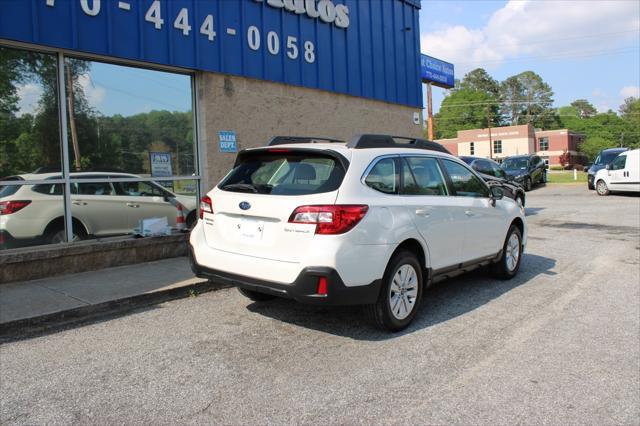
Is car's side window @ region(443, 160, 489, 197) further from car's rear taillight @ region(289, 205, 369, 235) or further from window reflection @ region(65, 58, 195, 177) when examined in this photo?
window reflection @ region(65, 58, 195, 177)

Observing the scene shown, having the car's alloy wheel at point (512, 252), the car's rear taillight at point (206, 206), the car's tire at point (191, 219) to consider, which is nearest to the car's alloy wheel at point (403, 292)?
the car's rear taillight at point (206, 206)

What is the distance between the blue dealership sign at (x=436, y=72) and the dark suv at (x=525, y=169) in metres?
7.29

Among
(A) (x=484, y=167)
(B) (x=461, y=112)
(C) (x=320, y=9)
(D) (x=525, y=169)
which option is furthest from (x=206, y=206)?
(B) (x=461, y=112)

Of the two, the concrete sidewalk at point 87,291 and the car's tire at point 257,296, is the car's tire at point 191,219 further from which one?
the car's tire at point 257,296

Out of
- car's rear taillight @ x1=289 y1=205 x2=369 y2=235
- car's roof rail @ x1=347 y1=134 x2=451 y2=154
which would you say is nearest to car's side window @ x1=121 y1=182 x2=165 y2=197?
car's roof rail @ x1=347 y1=134 x2=451 y2=154

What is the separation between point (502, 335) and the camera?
4.73m

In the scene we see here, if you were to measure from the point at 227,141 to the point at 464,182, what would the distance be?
4.77 meters

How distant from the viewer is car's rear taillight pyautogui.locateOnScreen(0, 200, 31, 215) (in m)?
6.64

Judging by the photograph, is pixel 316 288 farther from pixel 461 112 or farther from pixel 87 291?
pixel 461 112

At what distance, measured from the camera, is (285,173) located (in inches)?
184

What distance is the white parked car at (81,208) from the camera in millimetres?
6750

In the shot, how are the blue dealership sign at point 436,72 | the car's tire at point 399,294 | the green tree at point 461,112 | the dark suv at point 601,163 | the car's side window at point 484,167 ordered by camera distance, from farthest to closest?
the green tree at point 461,112 → the dark suv at point 601,163 → the blue dealership sign at point 436,72 → the car's side window at point 484,167 → the car's tire at point 399,294

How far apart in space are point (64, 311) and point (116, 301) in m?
0.54

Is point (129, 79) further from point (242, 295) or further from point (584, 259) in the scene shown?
point (584, 259)
